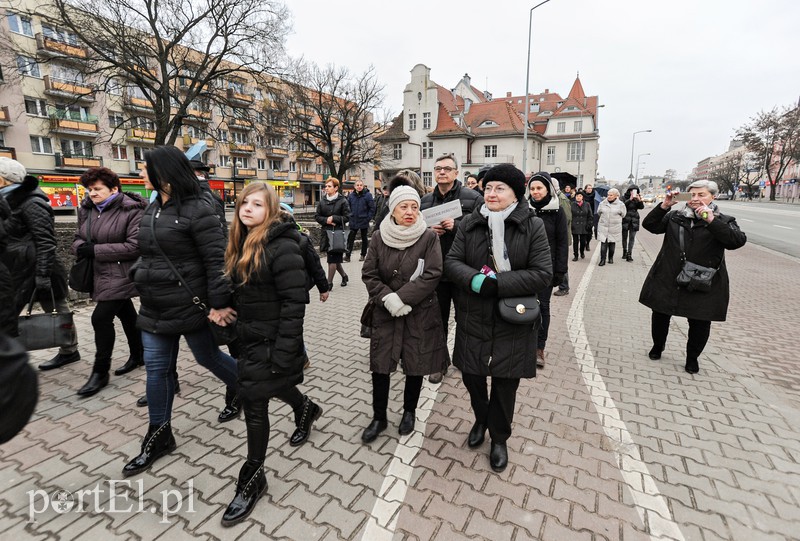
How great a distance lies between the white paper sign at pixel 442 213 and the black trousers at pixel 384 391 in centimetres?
148

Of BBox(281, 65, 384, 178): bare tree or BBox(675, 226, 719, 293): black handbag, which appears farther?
BBox(281, 65, 384, 178): bare tree

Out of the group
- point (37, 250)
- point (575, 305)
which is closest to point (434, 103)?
point (575, 305)

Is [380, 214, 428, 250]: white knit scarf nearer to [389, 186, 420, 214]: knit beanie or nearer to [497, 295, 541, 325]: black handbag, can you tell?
[389, 186, 420, 214]: knit beanie

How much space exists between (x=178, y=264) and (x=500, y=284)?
2171 millimetres

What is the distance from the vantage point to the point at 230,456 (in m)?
2.93

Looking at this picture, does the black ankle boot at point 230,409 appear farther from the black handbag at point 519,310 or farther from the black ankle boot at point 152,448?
the black handbag at point 519,310

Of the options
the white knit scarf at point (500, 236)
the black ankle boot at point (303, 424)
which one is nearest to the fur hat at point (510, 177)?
the white knit scarf at point (500, 236)

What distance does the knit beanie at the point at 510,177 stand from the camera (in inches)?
107

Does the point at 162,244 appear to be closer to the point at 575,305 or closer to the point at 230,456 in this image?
the point at 230,456

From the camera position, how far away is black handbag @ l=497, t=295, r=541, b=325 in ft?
8.41

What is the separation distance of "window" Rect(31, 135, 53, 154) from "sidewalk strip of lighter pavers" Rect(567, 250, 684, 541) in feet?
155

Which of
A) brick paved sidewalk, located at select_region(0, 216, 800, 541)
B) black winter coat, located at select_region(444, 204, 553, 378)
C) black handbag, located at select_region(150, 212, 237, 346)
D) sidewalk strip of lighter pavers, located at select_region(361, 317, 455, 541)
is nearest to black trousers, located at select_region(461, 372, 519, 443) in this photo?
black winter coat, located at select_region(444, 204, 553, 378)

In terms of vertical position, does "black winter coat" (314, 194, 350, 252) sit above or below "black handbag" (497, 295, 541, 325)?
above

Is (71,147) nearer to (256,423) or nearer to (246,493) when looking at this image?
Answer: (256,423)
